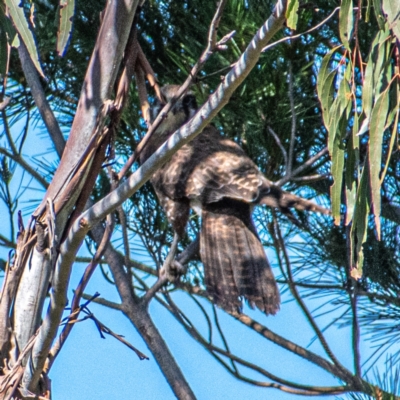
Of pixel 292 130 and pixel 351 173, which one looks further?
pixel 292 130

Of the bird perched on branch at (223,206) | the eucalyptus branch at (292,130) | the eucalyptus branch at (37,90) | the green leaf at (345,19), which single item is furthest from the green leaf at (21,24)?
the bird perched on branch at (223,206)

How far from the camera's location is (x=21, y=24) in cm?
150

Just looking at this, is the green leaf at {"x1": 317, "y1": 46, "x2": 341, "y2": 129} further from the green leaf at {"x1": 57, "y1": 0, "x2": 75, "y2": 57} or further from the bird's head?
the bird's head

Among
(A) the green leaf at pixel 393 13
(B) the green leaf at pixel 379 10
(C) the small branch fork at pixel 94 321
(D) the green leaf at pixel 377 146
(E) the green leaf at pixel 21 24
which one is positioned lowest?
(C) the small branch fork at pixel 94 321

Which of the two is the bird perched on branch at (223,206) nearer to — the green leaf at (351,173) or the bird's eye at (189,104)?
the bird's eye at (189,104)

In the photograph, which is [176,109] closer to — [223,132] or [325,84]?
[223,132]

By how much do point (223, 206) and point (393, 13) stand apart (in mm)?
1952

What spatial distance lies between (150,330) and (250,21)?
1.12m

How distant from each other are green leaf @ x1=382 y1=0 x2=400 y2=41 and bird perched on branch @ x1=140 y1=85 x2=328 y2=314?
136 cm

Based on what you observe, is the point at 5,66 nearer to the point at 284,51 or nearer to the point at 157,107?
the point at 284,51

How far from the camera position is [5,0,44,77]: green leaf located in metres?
1.47

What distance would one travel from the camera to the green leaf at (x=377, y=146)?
4.56 ft

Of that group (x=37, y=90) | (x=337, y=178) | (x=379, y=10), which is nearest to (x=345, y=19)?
(x=379, y=10)

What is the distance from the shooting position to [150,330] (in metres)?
2.49
